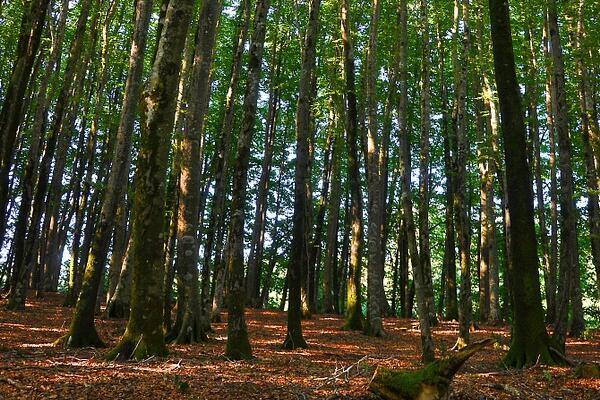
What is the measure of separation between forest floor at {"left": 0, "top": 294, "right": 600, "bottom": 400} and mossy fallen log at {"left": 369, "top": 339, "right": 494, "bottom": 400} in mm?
390

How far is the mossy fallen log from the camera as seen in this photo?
523cm

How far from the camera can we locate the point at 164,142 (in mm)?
7285

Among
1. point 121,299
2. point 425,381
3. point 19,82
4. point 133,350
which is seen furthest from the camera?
point 121,299

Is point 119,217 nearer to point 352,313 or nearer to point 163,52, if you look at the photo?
point 352,313

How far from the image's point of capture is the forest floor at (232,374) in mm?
5336

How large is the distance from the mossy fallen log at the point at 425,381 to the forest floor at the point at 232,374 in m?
0.39

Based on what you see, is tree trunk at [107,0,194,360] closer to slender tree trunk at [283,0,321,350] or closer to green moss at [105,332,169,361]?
green moss at [105,332,169,361]

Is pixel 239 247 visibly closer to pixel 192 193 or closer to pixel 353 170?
pixel 192 193

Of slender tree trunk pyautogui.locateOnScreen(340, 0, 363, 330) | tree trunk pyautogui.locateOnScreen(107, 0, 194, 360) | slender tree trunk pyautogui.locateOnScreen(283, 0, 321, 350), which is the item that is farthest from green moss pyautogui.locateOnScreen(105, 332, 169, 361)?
slender tree trunk pyautogui.locateOnScreen(340, 0, 363, 330)

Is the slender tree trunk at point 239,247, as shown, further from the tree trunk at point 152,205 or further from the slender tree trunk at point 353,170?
the slender tree trunk at point 353,170

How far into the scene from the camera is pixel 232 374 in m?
6.68

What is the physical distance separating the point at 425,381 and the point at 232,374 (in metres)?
2.72

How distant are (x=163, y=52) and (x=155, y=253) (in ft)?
9.90

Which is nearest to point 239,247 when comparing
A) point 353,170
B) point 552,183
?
point 353,170
